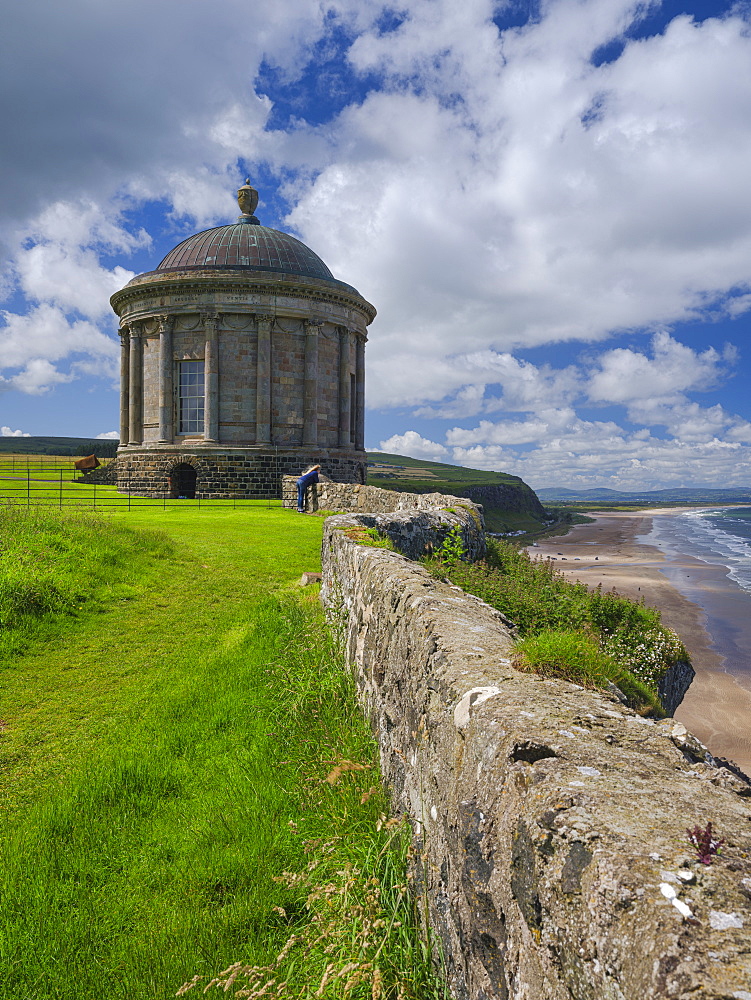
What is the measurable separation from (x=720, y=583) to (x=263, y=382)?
97.2 ft

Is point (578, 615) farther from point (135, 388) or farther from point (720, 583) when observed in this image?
point (720, 583)

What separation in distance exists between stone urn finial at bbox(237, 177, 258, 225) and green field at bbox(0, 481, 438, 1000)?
33441 millimetres

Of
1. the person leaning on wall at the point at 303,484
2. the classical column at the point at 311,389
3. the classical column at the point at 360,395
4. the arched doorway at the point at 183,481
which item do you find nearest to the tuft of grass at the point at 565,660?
the person leaning on wall at the point at 303,484

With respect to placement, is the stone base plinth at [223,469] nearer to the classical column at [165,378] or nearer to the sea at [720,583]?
the classical column at [165,378]

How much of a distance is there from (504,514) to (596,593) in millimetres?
75134

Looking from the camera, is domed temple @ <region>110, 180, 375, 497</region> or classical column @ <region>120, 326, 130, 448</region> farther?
classical column @ <region>120, 326, 130, 448</region>

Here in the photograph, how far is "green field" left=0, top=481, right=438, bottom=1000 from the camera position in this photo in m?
3.11

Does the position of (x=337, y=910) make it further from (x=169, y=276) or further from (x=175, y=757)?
(x=169, y=276)

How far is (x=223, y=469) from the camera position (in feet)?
103

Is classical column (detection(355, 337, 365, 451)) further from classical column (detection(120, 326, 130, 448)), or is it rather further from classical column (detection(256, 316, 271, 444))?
classical column (detection(120, 326, 130, 448))

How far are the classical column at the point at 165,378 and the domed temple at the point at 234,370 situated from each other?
0.17 ft

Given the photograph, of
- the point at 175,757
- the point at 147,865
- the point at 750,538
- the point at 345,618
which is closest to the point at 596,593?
the point at 345,618

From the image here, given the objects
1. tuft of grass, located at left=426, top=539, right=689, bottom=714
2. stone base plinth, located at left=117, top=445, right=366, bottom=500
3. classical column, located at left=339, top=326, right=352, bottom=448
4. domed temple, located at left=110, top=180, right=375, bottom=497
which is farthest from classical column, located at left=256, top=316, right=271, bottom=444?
tuft of grass, located at left=426, top=539, right=689, bottom=714

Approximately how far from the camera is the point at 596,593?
43.5 feet
